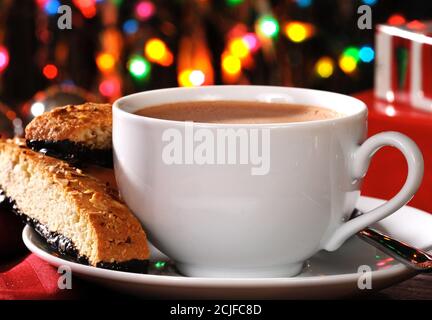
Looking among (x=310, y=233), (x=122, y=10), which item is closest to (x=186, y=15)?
(x=122, y=10)

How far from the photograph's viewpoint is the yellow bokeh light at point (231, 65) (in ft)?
9.78

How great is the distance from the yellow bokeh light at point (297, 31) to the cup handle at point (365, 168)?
2.22 meters

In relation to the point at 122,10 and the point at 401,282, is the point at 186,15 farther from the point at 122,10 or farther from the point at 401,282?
the point at 401,282

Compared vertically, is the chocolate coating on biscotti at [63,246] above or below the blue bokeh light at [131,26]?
above

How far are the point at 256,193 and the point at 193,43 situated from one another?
2.34 m

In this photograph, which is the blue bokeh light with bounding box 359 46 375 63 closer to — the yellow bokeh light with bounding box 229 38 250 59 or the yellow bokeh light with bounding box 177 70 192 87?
the yellow bokeh light with bounding box 229 38 250 59

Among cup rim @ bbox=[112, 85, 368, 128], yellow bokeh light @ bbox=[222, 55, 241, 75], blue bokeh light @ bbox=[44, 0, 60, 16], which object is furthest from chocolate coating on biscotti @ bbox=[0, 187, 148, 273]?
yellow bokeh light @ bbox=[222, 55, 241, 75]

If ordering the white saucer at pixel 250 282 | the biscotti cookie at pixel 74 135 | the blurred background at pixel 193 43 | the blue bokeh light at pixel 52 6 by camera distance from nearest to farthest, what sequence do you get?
1. the white saucer at pixel 250 282
2. the biscotti cookie at pixel 74 135
3. the blue bokeh light at pixel 52 6
4. the blurred background at pixel 193 43

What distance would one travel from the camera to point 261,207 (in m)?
0.71

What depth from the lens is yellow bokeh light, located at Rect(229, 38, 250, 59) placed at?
2.94 meters

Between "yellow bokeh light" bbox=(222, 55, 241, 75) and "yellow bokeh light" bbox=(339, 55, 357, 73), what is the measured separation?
0.39 m

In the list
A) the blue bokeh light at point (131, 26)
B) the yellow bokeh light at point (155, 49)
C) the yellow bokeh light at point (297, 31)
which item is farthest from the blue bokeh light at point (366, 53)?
the blue bokeh light at point (131, 26)

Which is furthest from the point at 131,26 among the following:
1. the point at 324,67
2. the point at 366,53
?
the point at 366,53

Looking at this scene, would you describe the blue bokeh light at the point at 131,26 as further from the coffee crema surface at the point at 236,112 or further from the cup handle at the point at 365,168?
the cup handle at the point at 365,168
